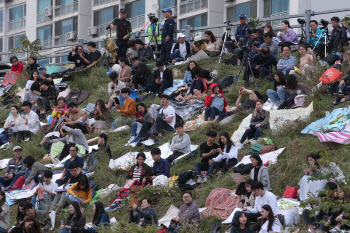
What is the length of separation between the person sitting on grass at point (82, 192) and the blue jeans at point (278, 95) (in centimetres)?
523

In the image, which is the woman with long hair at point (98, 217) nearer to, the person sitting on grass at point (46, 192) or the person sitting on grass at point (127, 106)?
the person sitting on grass at point (46, 192)

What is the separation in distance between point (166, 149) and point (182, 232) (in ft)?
17.0

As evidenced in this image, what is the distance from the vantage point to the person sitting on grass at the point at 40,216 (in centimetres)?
1485

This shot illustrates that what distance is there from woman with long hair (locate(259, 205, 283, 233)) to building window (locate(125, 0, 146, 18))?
38269mm

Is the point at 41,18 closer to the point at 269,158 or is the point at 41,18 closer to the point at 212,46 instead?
the point at 212,46

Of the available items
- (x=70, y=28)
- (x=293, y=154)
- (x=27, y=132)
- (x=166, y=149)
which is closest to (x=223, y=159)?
(x=293, y=154)

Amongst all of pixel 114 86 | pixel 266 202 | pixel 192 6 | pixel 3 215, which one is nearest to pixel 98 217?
pixel 3 215

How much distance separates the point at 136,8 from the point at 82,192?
116ft

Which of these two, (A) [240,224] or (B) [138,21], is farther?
(B) [138,21]

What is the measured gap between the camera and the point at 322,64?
64.0 feet

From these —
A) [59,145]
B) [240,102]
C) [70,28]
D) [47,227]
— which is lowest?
[47,227]

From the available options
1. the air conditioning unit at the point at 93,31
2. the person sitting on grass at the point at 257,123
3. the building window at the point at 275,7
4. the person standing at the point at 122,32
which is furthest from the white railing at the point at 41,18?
the person sitting on grass at the point at 257,123

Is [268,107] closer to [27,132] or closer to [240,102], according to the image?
[240,102]

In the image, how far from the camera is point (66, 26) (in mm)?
53938
